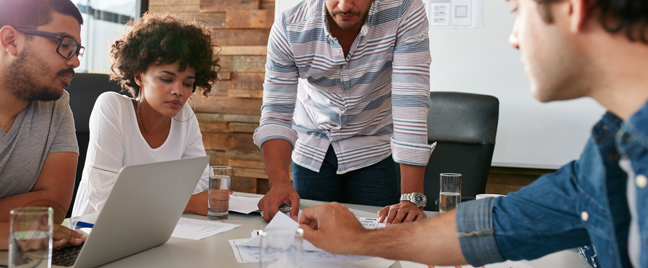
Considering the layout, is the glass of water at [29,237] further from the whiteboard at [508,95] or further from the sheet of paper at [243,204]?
the whiteboard at [508,95]

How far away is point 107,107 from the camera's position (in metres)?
1.53

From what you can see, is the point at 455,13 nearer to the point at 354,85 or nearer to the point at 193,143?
the point at 354,85

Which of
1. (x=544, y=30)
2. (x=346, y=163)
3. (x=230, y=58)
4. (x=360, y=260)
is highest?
(x=230, y=58)

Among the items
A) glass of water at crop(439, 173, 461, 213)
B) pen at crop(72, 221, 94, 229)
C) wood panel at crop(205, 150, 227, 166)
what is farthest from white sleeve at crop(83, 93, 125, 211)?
wood panel at crop(205, 150, 227, 166)

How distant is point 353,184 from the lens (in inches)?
65.7

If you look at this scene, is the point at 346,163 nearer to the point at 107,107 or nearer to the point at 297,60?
the point at 297,60

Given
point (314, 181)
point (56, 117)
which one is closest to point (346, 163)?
point (314, 181)

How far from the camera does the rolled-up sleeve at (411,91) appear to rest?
1437 millimetres

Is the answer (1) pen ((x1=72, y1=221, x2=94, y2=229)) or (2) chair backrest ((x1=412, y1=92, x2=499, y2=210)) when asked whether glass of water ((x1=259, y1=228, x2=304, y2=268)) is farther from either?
(2) chair backrest ((x1=412, y1=92, x2=499, y2=210))

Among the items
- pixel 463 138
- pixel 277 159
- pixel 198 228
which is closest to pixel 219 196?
pixel 198 228

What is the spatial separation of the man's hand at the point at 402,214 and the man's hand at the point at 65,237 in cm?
71

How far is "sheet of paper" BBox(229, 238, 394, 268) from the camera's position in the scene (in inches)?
34.0

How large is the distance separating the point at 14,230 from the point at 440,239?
0.67 meters

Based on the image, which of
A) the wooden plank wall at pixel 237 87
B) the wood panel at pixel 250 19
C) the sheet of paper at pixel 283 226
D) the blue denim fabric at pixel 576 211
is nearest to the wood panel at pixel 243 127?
the wooden plank wall at pixel 237 87
